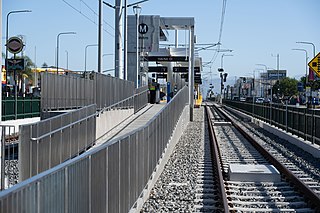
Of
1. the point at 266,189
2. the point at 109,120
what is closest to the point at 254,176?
the point at 266,189

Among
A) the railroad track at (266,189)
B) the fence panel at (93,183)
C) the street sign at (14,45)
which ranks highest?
the street sign at (14,45)

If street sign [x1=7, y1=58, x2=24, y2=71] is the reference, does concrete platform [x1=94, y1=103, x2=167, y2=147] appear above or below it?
below

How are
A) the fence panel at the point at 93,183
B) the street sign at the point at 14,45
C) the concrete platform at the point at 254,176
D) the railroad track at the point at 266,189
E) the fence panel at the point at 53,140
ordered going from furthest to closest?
the street sign at the point at 14,45
the concrete platform at the point at 254,176
the fence panel at the point at 53,140
the railroad track at the point at 266,189
the fence panel at the point at 93,183

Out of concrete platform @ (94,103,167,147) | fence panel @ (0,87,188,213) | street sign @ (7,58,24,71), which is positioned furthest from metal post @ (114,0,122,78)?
fence panel @ (0,87,188,213)

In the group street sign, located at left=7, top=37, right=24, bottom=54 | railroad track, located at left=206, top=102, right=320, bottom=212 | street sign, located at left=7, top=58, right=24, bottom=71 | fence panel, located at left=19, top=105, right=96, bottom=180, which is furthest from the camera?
street sign, located at left=7, top=58, right=24, bottom=71

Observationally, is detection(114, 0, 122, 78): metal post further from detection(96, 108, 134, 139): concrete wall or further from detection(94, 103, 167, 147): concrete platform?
detection(94, 103, 167, 147): concrete platform

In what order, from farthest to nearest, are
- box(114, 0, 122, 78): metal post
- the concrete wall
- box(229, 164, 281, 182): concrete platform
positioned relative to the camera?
box(114, 0, 122, 78): metal post, the concrete wall, box(229, 164, 281, 182): concrete platform

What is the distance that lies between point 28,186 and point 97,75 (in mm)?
23974

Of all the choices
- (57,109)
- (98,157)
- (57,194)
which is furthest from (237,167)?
(57,194)

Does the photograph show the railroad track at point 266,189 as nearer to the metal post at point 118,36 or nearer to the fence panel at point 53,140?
the fence panel at point 53,140

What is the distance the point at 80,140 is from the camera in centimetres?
1970

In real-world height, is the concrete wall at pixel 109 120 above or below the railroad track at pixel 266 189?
above

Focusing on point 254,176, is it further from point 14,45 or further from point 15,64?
point 15,64

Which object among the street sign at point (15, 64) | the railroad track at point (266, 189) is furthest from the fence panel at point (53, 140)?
the street sign at point (15, 64)
